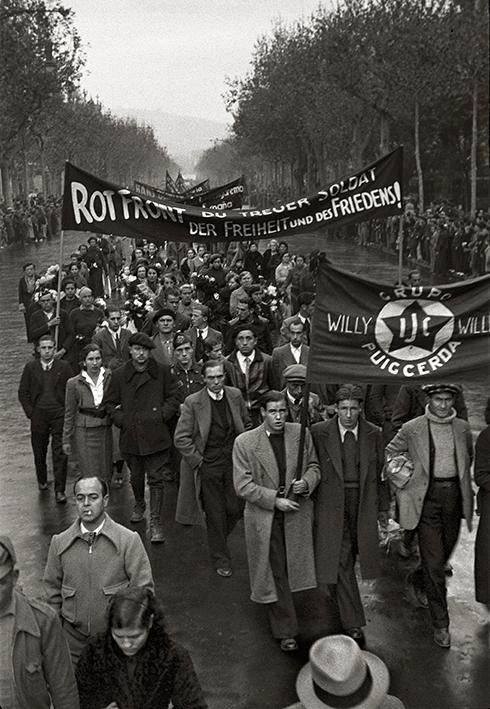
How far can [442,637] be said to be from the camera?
5691 mm

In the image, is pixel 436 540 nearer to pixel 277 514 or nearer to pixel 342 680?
pixel 277 514

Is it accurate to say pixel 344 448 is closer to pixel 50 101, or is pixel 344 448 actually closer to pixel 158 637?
pixel 158 637

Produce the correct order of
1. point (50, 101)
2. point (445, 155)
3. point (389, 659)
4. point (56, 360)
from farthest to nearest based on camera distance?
point (50, 101) → point (445, 155) → point (56, 360) → point (389, 659)

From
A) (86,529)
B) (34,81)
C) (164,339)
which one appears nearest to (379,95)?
(34,81)

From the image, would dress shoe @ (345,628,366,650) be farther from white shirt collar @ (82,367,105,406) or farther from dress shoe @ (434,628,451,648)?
white shirt collar @ (82,367,105,406)

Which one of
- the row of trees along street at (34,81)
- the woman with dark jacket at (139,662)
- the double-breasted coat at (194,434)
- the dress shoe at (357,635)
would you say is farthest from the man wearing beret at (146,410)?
the row of trees along street at (34,81)

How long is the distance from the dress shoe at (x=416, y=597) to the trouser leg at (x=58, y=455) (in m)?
3.60

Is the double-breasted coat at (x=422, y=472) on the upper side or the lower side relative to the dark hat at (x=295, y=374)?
lower

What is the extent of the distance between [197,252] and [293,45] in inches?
1270

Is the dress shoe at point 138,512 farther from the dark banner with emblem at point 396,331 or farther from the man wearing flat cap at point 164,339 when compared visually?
the dark banner with emblem at point 396,331

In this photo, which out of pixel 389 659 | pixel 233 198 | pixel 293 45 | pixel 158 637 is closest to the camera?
pixel 158 637

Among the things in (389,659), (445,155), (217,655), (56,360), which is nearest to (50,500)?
(56,360)

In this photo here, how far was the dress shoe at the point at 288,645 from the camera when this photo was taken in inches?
226

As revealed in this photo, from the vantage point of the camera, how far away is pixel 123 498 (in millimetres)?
8742
